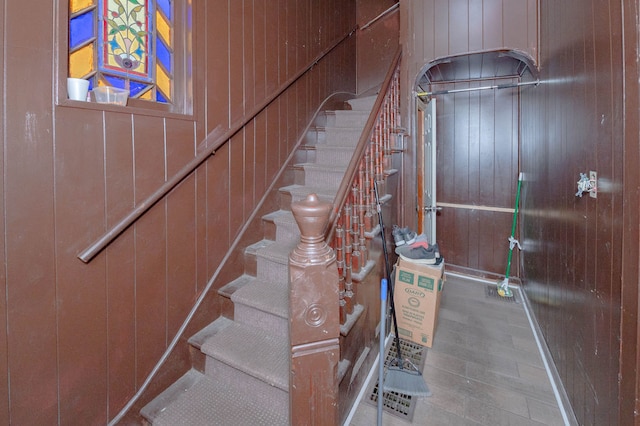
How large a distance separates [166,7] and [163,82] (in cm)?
40

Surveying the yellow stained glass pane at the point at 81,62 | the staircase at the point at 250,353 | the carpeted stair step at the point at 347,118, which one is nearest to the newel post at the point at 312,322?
the staircase at the point at 250,353

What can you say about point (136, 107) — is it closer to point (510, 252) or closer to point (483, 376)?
point (483, 376)

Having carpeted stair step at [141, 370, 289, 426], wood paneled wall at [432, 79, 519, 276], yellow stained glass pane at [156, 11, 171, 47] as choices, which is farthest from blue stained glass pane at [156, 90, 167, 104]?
wood paneled wall at [432, 79, 519, 276]

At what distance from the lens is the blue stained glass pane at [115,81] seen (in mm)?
1414

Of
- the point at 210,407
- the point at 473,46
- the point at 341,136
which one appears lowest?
the point at 210,407

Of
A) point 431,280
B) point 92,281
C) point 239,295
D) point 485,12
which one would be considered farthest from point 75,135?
point 485,12

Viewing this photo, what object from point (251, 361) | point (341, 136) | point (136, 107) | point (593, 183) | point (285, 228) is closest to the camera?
point (593, 183)

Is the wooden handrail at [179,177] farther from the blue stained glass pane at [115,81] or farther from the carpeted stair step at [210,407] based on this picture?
the carpeted stair step at [210,407]

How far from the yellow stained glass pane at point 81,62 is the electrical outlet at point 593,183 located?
2.22 m

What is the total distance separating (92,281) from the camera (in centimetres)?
131

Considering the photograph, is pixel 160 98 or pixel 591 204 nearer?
pixel 591 204

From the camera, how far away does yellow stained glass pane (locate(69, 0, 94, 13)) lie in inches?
49.5

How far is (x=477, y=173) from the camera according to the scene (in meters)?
3.54

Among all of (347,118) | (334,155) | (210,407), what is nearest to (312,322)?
(210,407)
